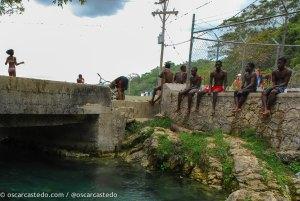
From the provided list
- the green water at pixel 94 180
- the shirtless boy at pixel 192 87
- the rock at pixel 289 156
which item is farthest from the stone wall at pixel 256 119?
the green water at pixel 94 180

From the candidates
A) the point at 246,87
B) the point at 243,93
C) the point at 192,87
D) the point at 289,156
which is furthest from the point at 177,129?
the point at 289,156

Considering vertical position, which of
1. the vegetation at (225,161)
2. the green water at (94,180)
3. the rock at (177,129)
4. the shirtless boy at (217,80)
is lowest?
the green water at (94,180)

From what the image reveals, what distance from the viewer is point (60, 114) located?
14.2m

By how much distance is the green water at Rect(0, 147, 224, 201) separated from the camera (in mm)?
10844

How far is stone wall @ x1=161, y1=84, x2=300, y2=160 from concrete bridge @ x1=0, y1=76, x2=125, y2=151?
2.72 meters

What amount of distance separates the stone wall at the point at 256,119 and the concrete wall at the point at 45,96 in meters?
3.36

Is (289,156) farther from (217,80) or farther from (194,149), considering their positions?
(217,80)

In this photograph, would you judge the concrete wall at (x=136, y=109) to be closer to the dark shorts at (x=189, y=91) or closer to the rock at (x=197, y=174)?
the dark shorts at (x=189, y=91)

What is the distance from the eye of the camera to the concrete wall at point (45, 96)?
12102 mm

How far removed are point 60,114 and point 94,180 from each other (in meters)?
2.96

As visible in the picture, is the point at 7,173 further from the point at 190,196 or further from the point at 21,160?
the point at 190,196

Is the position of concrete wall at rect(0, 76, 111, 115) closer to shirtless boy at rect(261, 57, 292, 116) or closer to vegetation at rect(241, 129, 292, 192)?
vegetation at rect(241, 129, 292, 192)

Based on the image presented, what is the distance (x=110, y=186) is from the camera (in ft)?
38.1

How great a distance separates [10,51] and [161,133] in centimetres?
583
